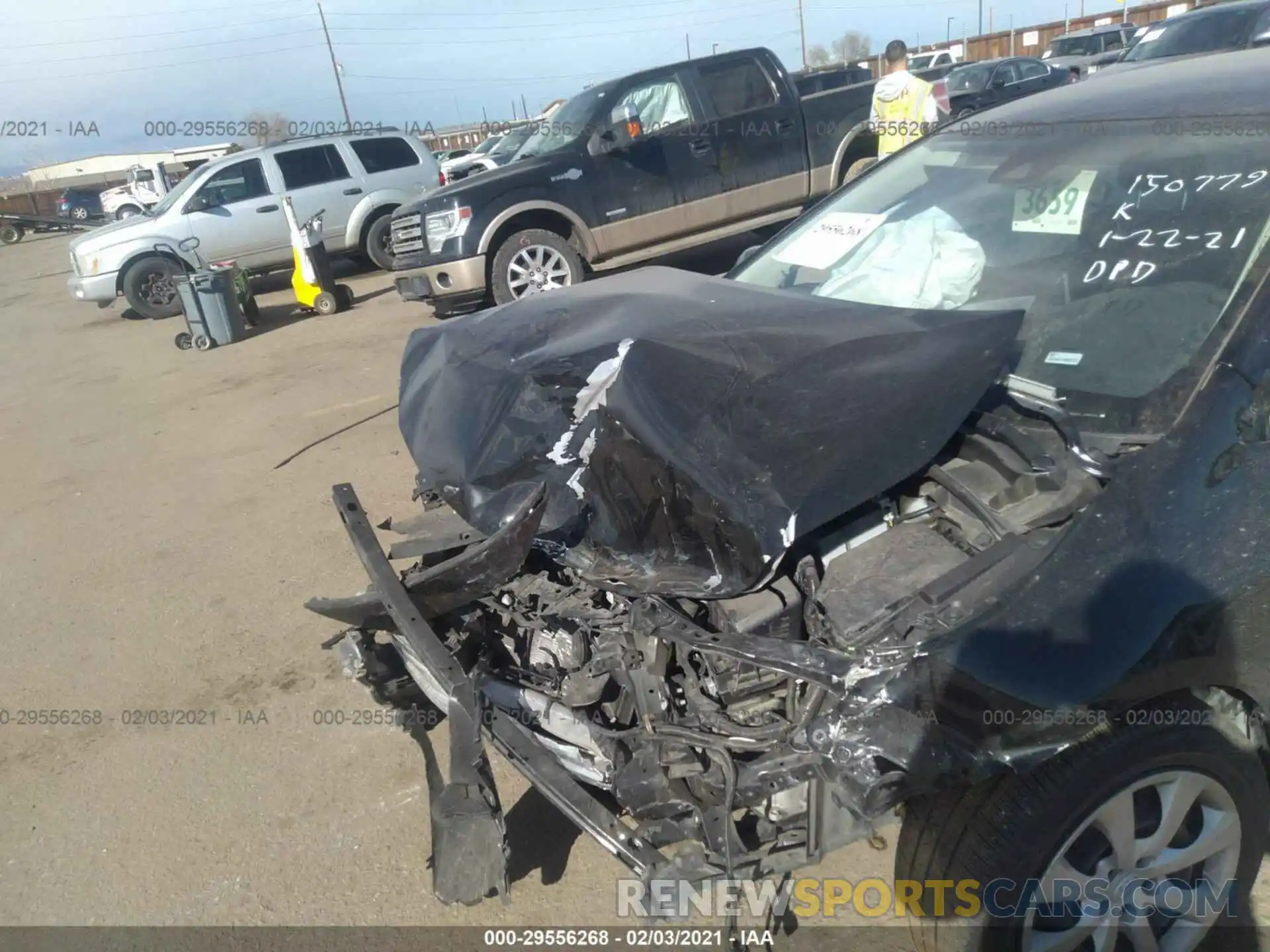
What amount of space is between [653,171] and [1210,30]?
677 centimetres

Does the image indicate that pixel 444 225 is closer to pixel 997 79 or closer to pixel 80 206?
pixel 997 79

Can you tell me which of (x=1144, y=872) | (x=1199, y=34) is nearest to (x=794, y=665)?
(x=1144, y=872)

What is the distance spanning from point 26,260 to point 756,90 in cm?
2472

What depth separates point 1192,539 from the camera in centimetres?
177

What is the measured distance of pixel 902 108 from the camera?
20.1ft

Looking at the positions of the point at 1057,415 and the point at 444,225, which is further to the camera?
the point at 444,225

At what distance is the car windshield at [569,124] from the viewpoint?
8.54 metres

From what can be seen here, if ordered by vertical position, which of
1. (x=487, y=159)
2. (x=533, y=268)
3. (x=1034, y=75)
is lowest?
(x=533, y=268)

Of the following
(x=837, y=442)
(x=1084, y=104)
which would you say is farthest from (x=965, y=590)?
(x=1084, y=104)

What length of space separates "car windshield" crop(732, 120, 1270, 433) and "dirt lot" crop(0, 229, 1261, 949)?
1.48 m

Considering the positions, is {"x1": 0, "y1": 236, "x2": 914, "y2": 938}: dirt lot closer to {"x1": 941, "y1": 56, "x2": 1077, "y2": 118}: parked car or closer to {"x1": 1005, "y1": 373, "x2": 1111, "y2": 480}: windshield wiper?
{"x1": 1005, "y1": 373, "x2": 1111, "y2": 480}: windshield wiper

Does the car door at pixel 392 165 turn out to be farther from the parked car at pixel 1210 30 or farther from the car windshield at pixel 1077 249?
the car windshield at pixel 1077 249

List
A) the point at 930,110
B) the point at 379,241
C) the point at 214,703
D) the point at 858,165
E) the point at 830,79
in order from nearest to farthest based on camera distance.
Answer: the point at 214,703, the point at 930,110, the point at 858,165, the point at 379,241, the point at 830,79

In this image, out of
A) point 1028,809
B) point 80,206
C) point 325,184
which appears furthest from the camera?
point 80,206
